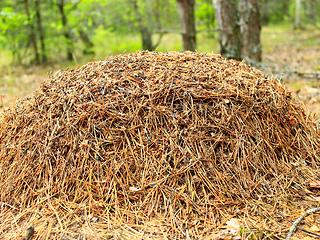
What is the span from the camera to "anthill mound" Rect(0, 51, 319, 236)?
2025mm

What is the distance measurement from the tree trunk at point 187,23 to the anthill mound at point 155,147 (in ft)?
12.8

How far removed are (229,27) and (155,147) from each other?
398 cm

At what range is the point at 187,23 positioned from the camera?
246 inches

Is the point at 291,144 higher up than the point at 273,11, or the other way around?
the point at 273,11

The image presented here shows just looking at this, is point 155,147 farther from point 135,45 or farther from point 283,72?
point 135,45

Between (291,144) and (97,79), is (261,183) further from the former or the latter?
(97,79)

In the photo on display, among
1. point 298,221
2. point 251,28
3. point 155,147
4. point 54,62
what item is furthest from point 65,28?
point 298,221

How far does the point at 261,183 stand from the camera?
216cm

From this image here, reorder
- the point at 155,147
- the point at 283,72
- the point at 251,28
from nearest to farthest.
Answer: the point at 155,147 → the point at 283,72 → the point at 251,28

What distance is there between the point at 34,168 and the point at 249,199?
2.08 m

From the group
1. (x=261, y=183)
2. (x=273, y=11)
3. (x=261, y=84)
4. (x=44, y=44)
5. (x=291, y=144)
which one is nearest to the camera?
(x=261, y=183)

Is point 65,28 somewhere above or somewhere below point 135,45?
above

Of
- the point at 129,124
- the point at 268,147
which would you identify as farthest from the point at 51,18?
the point at 268,147

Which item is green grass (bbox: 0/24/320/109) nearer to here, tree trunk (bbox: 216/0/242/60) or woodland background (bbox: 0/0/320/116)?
woodland background (bbox: 0/0/320/116)
